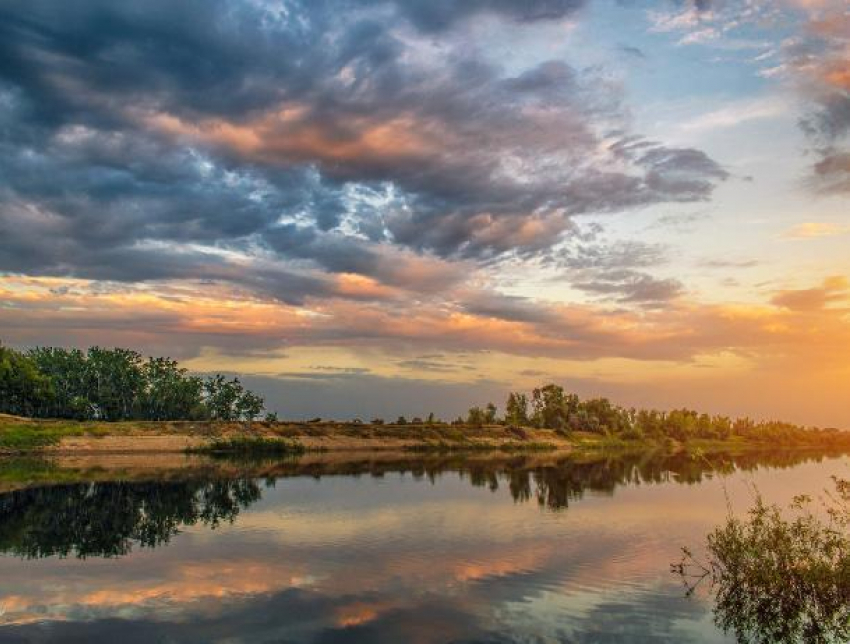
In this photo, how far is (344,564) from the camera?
131ft

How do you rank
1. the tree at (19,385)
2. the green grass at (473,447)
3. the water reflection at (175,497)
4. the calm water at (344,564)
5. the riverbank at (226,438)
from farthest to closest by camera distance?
the green grass at (473,447) < the tree at (19,385) < the riverbank at (226,438) < the water reflection at (175,497) < the calm water at (344,564)

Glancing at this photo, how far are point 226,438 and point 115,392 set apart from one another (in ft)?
167

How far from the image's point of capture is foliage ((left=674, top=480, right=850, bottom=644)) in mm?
26781

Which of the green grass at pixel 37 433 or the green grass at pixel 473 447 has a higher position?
the green grass at pixel 37 433

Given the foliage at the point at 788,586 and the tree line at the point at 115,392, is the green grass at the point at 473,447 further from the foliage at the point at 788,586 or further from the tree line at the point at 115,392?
the foliage at the point at 788,586

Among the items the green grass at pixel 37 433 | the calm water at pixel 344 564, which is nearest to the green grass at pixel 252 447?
the green grass at pixel 37 433

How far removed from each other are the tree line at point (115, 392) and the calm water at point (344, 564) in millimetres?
101081

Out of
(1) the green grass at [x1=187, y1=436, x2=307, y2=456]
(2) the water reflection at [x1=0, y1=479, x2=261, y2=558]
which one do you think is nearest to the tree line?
(1) the green grass at [x1=187, y1=436, x2=307, y2=456]

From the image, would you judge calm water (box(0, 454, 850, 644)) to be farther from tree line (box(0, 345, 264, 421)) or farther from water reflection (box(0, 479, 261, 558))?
tree line (box(0, 345, 264, 421))

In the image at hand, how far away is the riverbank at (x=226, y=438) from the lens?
123625 mm

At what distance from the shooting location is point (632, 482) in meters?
101

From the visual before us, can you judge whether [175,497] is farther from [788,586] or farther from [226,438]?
[226,438]

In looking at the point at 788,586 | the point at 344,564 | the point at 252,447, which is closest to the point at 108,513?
the point at 344,564

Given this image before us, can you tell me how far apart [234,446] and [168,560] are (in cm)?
11232
